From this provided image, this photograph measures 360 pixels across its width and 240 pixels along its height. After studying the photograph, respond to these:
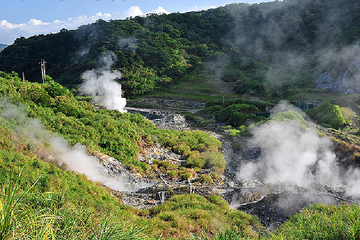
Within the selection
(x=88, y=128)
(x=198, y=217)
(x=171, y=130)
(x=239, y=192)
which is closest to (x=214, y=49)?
(x=171, y=130)

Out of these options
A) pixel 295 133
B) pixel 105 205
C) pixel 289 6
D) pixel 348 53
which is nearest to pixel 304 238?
pixel 105 205

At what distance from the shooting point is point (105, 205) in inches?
320

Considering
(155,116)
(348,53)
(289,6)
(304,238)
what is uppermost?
(289,6)

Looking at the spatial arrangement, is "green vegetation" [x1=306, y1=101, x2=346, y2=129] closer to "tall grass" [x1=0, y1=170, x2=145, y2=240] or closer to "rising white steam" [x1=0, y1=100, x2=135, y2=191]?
"rising white steam" [x1=0, y1=100, x2=135, y2=191]

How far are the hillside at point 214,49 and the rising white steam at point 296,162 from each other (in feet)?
84.2

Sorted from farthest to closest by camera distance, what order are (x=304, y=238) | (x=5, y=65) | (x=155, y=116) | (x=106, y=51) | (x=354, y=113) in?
(x=5, y=65), (x=106, y=51), (x=155, y=116), (x=354, y=113), (x=304, y=238)

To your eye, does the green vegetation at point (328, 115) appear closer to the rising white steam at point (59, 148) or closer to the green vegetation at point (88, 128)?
the green vegetation at point (88, 128)

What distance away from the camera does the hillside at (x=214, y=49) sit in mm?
51812

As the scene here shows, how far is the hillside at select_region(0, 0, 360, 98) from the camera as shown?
51.8 meters

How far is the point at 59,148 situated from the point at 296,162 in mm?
12165

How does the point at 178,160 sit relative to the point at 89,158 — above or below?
below

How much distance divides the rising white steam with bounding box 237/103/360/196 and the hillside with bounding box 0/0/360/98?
84.2 feet

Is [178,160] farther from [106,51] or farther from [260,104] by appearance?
[106,51]

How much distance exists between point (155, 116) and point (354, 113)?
21.4 metres
